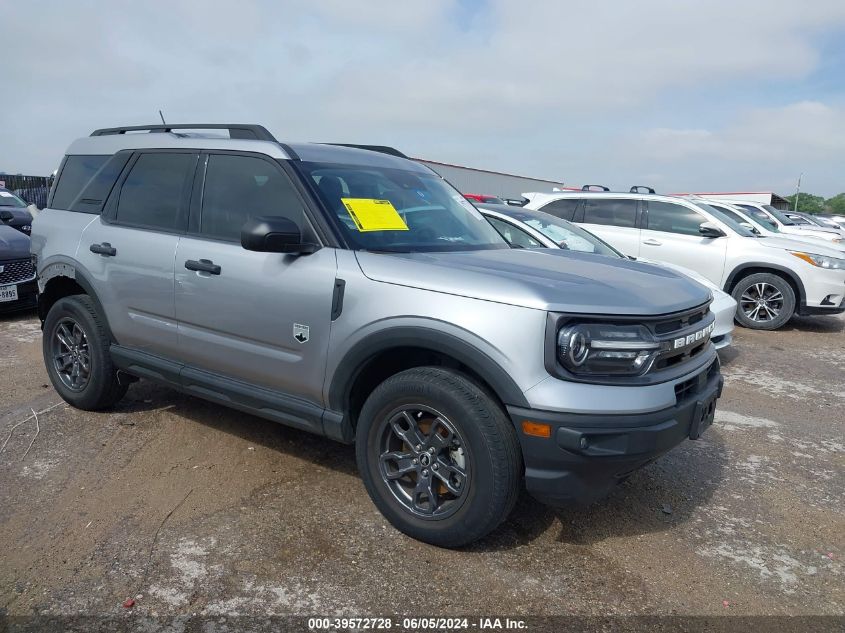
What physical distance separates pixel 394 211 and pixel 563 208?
6.91 meters

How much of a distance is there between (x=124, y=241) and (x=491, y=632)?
10.4ft

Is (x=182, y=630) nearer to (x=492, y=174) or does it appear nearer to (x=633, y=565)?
(x=633, y=565)

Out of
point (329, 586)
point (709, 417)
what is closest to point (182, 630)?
point (329, 586)

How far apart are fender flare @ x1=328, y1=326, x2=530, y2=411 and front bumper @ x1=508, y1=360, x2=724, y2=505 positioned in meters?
0.10

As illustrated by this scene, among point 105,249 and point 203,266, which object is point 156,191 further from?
point 203,266

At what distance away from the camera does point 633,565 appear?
304 cm

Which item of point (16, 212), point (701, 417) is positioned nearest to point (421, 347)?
point (701, 417)

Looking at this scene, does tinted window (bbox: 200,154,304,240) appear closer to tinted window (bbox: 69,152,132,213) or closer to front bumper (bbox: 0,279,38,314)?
tinted window (bbox: 69,152,132,213)

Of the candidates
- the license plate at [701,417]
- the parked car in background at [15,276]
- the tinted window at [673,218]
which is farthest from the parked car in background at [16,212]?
the license plate at [701,417]

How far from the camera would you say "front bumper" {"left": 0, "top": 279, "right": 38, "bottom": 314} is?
7.80m

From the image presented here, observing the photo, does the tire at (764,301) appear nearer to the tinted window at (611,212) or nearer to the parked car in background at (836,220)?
the tinted window at (611,212)

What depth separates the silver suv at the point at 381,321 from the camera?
270 centimetres

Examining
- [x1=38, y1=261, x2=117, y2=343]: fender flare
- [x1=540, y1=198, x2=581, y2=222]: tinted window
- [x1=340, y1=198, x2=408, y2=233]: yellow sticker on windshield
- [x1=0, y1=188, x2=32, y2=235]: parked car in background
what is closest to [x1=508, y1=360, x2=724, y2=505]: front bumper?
[x1=340, y1=198, x2=408, y2=233]: yellow sticker on windshield

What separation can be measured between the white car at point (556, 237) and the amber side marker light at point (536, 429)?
13.3 ft
